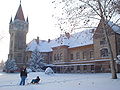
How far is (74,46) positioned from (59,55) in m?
6.16

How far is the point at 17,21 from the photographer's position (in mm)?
67438

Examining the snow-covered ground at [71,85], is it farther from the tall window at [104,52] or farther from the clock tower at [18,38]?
the clock tower at [18,38]

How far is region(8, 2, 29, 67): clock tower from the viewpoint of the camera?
62281 millimetres

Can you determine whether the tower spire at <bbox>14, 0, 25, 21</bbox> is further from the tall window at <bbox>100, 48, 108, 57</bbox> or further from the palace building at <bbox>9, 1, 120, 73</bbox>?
the tall window at <bbox>100, 48, 108, 57</bbox>

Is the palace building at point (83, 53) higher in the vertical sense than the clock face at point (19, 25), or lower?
lower

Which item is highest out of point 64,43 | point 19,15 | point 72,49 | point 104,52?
point 19,15

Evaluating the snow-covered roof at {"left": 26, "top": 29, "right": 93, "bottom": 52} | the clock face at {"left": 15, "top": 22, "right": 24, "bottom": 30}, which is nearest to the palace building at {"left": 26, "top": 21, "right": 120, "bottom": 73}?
the snow-covered roof at {"left": 26, "top": 29, "right": 93, "bottom": 52}

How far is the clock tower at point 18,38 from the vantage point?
62281 mm

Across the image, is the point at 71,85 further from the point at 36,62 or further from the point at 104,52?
the point at 36,62

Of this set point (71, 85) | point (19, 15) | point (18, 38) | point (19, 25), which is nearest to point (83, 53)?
point (18, 38)

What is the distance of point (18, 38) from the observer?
213 ft

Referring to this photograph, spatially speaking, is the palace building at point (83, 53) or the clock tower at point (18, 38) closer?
the palace building at point (83, 53)

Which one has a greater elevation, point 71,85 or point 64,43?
point 64,43

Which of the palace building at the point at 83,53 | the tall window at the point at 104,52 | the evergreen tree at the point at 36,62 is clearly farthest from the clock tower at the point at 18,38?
the tall window at the point at 104,52
